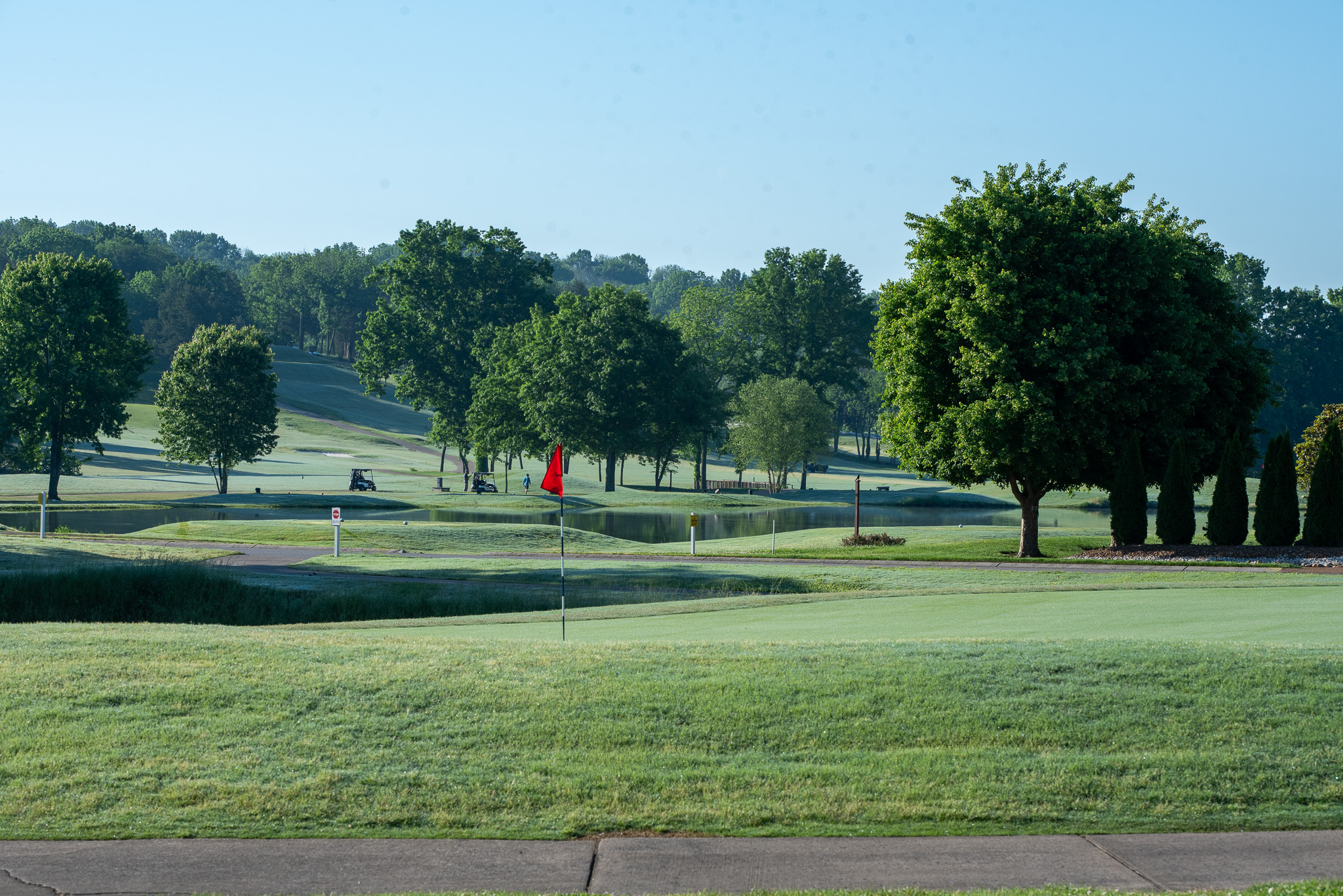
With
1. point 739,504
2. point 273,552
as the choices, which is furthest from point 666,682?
point 739,504

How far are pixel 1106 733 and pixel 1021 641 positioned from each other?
3702 mm

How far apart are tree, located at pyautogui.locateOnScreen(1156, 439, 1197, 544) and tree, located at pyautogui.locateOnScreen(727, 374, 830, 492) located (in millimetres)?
50676

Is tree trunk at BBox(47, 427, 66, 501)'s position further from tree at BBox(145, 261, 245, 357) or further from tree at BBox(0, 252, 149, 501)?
tree at BBox(145, 261, 245, 357)

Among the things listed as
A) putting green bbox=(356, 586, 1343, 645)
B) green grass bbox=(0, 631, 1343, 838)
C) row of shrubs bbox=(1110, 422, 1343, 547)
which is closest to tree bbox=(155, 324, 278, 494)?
row of shrubs bbox=(1110, 422, 1343, 547)

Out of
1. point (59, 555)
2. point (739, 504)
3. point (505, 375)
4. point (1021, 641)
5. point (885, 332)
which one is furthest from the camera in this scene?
point (505, 375)

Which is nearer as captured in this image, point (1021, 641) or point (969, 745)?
point (969, 745)

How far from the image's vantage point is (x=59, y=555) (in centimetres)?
3116

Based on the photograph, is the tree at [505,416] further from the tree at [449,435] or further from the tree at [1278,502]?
the tree at [1278,502]

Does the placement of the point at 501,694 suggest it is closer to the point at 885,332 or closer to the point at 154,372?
the point at 885,332

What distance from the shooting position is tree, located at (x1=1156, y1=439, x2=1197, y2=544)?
36.8m

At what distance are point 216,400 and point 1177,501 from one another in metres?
56.2

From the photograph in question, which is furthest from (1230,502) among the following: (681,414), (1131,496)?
(681,414)

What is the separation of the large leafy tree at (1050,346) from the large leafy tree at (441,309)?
65.8 meters

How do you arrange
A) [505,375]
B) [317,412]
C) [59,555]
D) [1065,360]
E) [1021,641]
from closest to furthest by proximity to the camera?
[1021,641], [59,555], [1065,360], [505,375], [317,412]
